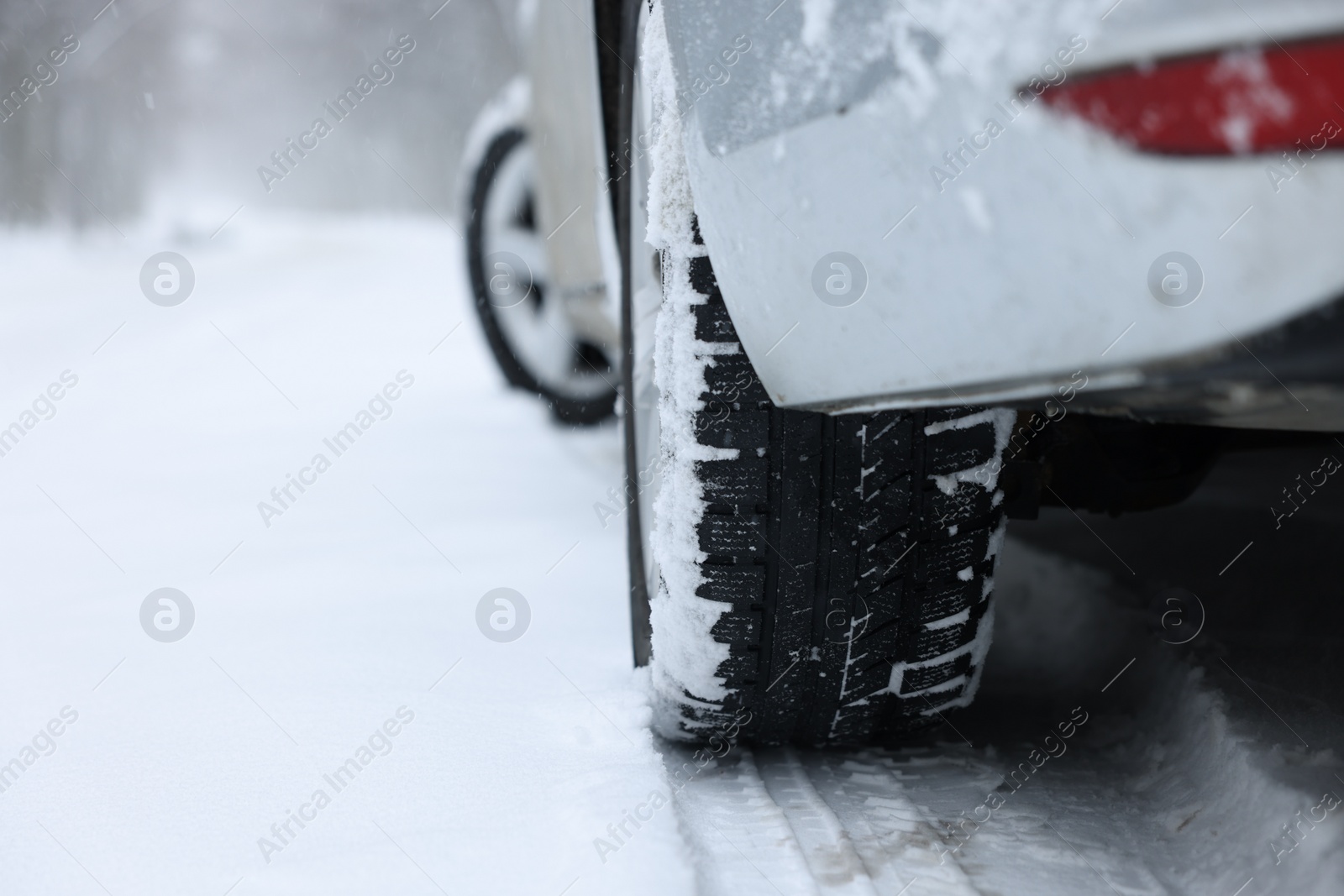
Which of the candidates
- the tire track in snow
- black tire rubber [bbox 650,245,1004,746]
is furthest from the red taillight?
the tire track in snow

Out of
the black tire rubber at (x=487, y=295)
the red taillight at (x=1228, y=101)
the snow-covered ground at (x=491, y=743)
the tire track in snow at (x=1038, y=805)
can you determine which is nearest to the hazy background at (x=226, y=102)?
the black tire rubber at (x=487, y=295)

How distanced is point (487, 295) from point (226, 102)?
152ft

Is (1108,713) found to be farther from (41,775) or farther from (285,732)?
(41,775)

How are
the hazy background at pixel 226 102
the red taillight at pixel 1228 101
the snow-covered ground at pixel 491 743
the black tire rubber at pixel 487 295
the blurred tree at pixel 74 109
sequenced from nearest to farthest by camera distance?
1. the red taillight at pixel 1228 101
2. the snow-covered ground at pixel 491 743
3. the black tire rubber at pixel 487 295
4. the blurred tree at pixel 74 109
5. the hazy background at pixel 226 102

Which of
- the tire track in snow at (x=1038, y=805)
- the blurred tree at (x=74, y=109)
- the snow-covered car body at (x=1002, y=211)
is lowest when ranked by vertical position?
the tire track in snow at (x=1038, y=805)

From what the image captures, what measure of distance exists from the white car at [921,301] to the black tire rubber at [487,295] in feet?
5.24

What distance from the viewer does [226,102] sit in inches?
1678

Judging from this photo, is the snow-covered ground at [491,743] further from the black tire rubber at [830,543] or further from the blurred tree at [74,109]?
the blurred tree at [74,109]

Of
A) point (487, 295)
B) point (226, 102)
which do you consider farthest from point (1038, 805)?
point (226, 102)

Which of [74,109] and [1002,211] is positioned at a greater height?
[74,109]

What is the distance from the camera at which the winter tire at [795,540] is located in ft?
3.08

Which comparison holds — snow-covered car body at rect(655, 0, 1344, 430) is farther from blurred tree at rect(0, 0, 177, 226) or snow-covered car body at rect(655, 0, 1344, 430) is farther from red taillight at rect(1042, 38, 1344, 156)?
blurred tree at rect(0, 0, 177, 226)

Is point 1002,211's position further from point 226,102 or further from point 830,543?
point 226,102

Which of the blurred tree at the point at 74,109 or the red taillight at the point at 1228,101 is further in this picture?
the blurred tree at the point at 74,109
